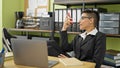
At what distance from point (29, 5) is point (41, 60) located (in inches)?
94.8

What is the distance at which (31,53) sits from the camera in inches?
56.4

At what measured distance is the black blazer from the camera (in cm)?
201

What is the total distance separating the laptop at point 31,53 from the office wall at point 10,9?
2.22 metres

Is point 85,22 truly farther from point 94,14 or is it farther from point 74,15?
point 74,15

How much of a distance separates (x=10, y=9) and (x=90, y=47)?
2064 mm

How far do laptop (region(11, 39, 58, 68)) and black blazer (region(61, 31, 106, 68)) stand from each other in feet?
2.05

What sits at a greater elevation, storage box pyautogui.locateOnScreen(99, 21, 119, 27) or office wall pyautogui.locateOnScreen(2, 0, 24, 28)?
office wall pyautogui.locateOnScreen(2, 0, 24, 28)

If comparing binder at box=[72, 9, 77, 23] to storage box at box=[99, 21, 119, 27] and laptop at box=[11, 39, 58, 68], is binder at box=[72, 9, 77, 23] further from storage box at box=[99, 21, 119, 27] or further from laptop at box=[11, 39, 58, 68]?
laptop at box=[11, 39, 58, 68]

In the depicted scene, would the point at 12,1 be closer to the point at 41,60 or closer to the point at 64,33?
the point at 64,33

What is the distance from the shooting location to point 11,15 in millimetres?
3686

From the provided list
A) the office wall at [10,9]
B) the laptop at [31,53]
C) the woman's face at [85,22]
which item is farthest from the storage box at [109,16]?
the office wall at [10,9]

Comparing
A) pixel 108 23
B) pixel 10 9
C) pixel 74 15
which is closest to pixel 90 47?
pixel 108 23

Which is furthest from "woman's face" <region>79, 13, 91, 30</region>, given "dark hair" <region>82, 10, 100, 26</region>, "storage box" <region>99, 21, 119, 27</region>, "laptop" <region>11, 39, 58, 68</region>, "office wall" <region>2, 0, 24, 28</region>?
"office wall" <region>2, 0, 24, 28</region>

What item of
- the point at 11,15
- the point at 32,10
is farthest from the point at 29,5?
the point at 11,15
